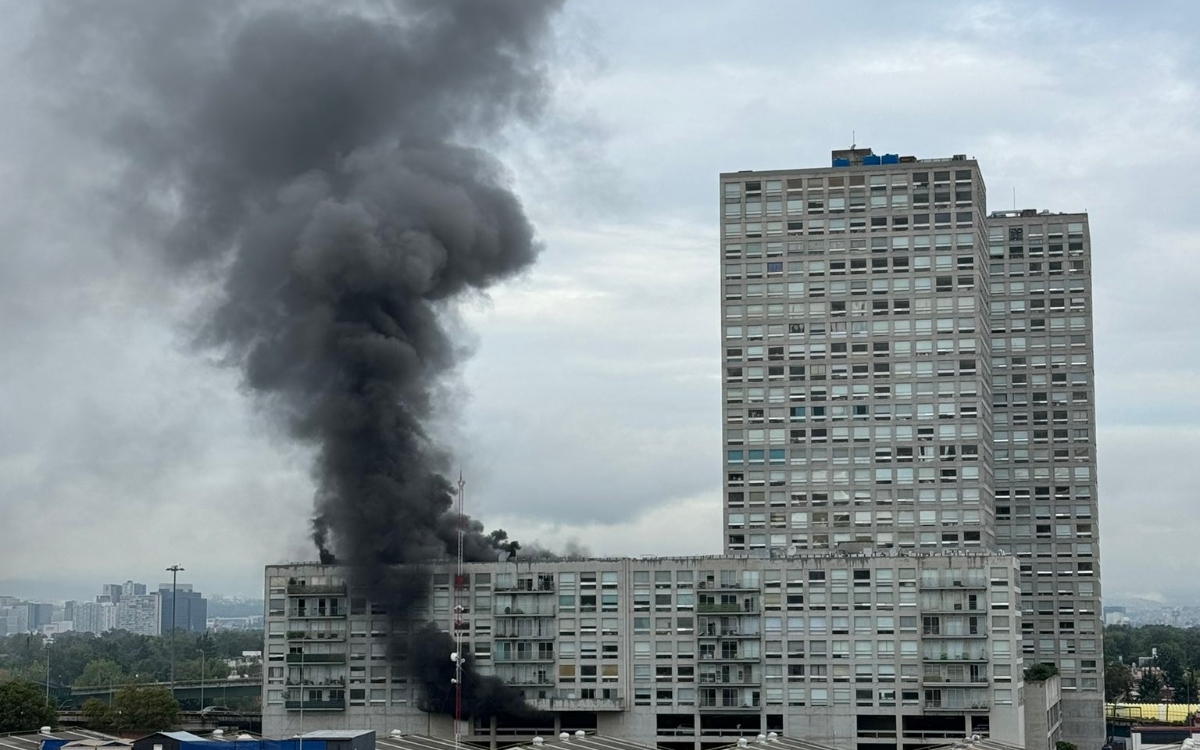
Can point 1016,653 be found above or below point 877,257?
below

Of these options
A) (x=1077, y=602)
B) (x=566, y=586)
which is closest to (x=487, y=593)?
(x=566, y=586)

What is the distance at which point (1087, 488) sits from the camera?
162 meters

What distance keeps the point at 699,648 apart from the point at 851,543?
84.5 ft

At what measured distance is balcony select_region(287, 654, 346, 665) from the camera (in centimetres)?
11956

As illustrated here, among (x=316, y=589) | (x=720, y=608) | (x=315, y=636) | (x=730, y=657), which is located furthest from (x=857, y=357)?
(x=315, y=636)

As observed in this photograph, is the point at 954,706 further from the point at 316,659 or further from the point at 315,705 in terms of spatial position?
the point at 316,659

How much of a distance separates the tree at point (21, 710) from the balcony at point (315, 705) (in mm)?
25369

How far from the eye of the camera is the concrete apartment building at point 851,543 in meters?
115

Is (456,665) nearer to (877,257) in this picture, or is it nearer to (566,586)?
(566,586)

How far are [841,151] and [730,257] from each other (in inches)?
578

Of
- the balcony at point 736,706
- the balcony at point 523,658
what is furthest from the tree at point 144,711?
the balcony at point 736,706

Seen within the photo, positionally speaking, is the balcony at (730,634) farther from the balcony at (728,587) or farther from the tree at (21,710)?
the tree at (21,710)

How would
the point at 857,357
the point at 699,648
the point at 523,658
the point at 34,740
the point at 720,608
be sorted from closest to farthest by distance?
the point at 34,740 < the point at 699,648 < the point at 720,608 < the point at 523,658 < the point at 857,357

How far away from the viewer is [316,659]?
11981 cm
